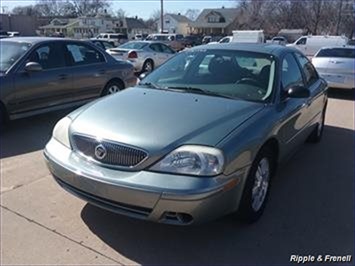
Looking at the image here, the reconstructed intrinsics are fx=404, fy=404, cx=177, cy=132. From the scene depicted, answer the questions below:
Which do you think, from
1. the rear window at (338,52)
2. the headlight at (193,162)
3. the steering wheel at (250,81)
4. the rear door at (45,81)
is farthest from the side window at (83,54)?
the rear window at (338,52)

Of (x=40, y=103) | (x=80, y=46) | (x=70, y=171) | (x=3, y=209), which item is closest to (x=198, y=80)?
(x=70, y=171)

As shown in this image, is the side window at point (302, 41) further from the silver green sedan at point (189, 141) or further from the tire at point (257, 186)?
the tire at point (257, 186)

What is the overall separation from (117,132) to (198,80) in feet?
4.68

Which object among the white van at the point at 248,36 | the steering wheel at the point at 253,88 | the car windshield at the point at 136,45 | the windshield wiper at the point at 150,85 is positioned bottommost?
the white van at the point at 248,36

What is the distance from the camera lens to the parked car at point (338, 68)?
1095 centimetres

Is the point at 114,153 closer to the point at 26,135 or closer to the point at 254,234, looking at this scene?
the point at 254,234

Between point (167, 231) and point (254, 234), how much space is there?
2.41ft

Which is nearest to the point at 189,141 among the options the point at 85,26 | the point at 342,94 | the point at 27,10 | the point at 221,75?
the point at 221,75

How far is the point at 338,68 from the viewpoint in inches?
439

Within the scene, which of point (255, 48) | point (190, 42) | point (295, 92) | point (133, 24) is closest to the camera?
point (295, 92)

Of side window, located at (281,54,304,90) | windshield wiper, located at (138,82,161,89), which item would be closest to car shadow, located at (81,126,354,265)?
side window, located at (281,54,304,90)

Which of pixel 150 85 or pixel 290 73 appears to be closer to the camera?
pixel 150 85

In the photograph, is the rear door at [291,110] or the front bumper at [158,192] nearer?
the front bumper at [158,192]

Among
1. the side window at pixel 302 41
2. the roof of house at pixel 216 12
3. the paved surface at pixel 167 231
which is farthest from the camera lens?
the roof of house at pixel 216 12
